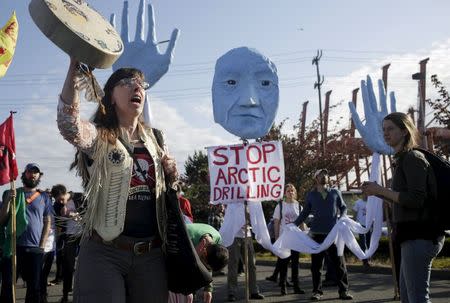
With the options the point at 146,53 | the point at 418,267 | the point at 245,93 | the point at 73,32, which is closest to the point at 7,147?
the point at 146,53

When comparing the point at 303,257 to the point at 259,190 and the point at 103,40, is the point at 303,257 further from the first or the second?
the point at 103,40

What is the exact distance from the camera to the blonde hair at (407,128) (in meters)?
4.16

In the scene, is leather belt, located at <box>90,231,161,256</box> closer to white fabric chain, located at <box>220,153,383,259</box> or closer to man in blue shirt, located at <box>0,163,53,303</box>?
man in blue shirt, located at <box>0,163,53,303</box>

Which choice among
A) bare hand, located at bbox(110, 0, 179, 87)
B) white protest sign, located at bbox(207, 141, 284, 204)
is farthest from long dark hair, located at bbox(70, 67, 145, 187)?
white protest sign, located at bbox(207, 141, 284, 204)

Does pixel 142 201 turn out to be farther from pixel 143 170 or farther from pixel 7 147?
pixel 7 147

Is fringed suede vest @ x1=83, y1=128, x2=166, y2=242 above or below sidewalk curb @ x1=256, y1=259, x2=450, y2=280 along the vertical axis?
above

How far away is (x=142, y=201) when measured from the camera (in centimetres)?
289

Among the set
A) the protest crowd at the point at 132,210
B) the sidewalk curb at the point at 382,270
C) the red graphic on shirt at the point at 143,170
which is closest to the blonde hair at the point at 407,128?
the protest crowd at the point at 132,210

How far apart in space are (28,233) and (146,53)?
2545 millimetres

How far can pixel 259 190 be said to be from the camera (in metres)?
8.16

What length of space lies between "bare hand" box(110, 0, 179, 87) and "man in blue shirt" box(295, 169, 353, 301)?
9.66 feet

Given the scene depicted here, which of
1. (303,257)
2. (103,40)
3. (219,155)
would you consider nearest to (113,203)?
(103,40)

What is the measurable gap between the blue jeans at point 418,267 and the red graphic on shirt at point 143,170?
1893 millimetres

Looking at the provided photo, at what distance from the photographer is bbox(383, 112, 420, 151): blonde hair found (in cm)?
416
